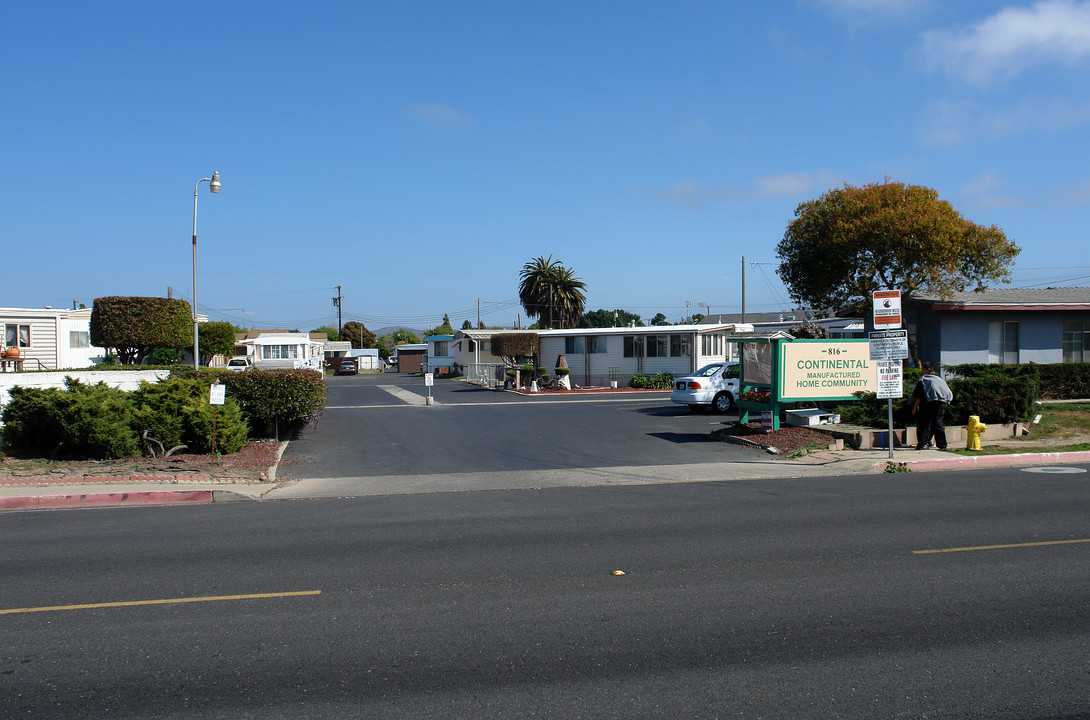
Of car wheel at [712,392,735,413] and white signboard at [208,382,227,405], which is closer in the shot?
white signboard at [208,382,227,405]

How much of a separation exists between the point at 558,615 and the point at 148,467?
10.4m

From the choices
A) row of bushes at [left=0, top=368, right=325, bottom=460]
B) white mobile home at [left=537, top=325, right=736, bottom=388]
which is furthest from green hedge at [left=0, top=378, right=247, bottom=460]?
white mobile home at [left=537, top=325, right=736, bottom=388]

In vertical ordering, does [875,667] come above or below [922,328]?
below

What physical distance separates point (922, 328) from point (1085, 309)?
5133 millimetres

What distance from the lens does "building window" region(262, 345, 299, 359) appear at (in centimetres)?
5888

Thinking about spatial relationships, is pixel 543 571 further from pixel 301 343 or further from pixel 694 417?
pixel 301 343

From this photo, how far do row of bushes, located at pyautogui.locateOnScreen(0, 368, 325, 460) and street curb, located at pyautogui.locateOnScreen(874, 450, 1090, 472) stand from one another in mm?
12655

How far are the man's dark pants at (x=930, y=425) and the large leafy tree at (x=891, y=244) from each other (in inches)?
583

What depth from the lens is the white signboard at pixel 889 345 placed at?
1432 cm

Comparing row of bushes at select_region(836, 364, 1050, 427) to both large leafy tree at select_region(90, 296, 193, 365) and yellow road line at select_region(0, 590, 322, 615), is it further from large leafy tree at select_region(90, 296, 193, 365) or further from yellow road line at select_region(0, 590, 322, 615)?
large leafy tree at select_region(90, 296, 193, 365)

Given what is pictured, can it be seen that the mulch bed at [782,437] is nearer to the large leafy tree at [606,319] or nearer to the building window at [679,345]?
the building window at [679,345]

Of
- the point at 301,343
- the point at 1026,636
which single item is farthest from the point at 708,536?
the point at 301,343

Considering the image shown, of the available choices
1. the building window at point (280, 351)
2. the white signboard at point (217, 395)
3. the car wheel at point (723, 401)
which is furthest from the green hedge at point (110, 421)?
the building window at point (280, 351)

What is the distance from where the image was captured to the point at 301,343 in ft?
196
